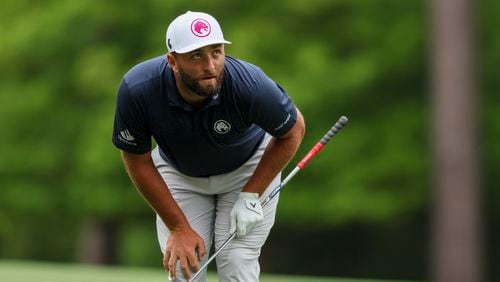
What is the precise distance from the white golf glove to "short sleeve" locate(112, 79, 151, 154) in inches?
22.0

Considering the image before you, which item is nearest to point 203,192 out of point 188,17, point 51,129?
point 188,17

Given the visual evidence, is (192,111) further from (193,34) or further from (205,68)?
(193,34)

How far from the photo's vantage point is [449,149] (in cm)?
Result: 1603

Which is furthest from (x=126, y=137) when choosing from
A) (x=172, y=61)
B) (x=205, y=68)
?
(x=205, y=68)

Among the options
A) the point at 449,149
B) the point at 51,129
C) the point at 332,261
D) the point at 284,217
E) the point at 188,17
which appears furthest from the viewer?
the point at 332,261

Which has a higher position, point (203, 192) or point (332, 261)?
point (203, 192)

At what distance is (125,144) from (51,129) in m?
14.1

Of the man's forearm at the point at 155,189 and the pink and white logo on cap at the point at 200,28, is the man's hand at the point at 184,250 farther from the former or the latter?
the pink and white logo on cap at the point at 200,28

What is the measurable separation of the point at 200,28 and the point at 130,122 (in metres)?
0.59

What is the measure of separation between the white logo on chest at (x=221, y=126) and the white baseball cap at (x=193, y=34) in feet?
1.42

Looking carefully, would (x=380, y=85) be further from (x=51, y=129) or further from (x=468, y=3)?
(x=51, y=129)

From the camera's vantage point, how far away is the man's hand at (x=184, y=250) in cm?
621

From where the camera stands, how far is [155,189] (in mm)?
6195

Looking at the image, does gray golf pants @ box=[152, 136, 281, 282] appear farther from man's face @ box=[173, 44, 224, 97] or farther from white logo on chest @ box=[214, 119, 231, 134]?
man's face @ box=[173, 44, 224, 97]
